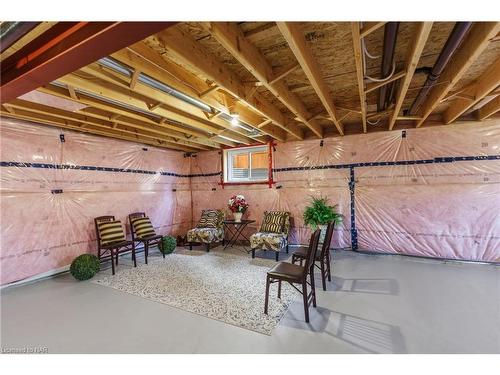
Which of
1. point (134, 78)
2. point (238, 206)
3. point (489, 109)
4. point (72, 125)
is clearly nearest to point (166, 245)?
point (238, 206)

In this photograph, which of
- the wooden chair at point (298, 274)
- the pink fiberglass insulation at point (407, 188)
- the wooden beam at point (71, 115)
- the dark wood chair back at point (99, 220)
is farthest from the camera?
the dark wood chair back at point (99, 220)

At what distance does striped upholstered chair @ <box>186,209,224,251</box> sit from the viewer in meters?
4.83

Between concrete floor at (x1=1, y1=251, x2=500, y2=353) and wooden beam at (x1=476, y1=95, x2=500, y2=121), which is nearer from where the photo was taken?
concrete floor at (x1=1, y1=251, x2=500, y2=353)

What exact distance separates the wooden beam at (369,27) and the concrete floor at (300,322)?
2.26 meters

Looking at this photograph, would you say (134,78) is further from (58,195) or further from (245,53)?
(58,195)

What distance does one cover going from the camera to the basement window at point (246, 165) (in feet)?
18.1

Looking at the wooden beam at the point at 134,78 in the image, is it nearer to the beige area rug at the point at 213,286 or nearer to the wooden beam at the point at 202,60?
the wooden beam at the point at 202,60

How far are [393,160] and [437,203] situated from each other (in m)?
0.99

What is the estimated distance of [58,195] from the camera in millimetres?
3715

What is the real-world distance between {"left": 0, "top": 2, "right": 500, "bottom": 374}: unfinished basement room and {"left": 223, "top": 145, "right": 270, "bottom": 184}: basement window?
55 mm

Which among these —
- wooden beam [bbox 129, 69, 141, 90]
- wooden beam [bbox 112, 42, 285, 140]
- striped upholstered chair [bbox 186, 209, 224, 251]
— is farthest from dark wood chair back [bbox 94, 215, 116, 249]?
wooden beam [bbox 112, 42, 285, 140]

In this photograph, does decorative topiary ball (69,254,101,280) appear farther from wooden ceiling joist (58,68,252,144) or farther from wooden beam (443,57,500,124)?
wooden beam (443,57,500,124)

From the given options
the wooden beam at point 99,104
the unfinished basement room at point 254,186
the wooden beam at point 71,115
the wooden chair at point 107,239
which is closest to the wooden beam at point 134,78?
the unfinished basement room at point 254,186

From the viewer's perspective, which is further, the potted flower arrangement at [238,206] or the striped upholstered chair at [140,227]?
the potted flower arrangement at [238,206]
